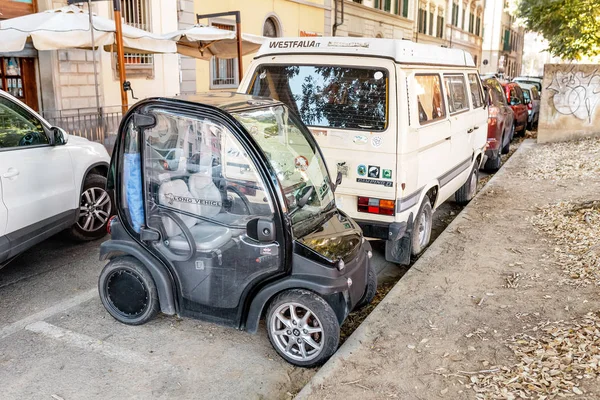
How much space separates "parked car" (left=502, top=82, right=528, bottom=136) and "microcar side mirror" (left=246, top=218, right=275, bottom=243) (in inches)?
512

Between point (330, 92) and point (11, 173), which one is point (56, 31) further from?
point (330, 92)

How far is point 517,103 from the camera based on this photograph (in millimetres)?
15516

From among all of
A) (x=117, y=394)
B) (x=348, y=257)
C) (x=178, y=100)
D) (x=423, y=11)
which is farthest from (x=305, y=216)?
(x=423, y=11)

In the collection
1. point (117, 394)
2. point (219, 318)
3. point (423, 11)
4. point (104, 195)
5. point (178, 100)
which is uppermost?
point (423, 11)

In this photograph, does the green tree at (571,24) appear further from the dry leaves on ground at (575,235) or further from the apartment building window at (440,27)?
the apartment building window at (440,27)

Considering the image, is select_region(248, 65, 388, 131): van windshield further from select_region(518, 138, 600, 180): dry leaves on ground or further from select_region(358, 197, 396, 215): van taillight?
select_region(518, 138, 600, 180): dry leaves on ground

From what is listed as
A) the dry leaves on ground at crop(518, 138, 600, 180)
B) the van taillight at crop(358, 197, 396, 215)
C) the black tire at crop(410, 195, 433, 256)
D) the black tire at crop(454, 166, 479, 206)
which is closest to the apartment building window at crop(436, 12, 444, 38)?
the dry leaves on ground at crop(518, 138, 600, 180)

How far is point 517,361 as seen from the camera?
3.83 metres

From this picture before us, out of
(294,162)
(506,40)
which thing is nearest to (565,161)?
(294,162)

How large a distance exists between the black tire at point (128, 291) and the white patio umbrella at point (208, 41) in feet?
23.7

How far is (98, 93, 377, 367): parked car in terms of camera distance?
388cm

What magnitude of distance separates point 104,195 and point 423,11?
1277 inches

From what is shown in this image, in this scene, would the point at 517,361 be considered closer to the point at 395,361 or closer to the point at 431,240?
the point at 395,361

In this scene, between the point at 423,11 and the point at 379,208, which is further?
the point at 423,11
